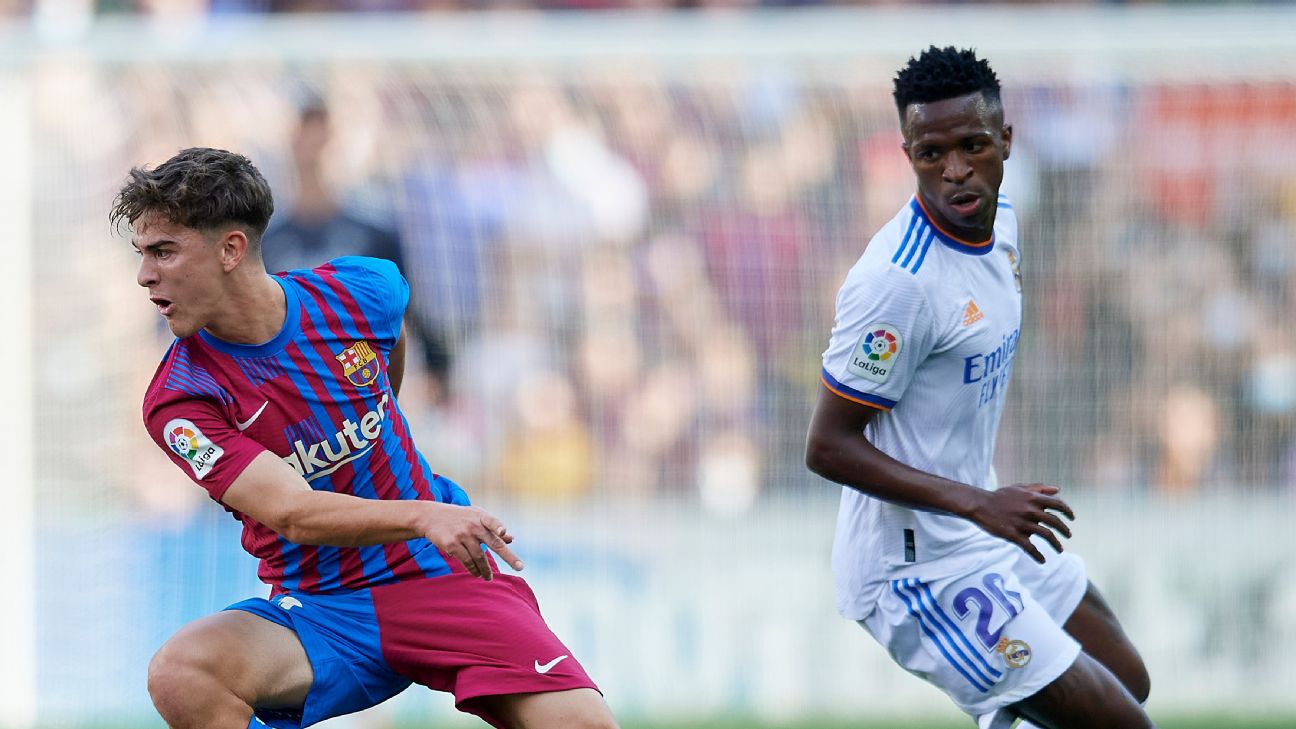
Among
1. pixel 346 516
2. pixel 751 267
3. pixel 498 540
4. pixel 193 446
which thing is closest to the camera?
pixel 498 540

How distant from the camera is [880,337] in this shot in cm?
488

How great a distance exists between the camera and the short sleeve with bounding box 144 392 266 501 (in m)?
4.61

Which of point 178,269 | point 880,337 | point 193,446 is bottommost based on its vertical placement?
point 193,446

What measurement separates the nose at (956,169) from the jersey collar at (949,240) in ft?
0.48

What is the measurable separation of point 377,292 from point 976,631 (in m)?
2.00

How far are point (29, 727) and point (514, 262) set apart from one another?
3297mm

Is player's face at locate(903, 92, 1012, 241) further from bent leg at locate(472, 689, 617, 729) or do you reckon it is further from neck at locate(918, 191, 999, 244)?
bent leg at locate(472, 689, 617, 729)

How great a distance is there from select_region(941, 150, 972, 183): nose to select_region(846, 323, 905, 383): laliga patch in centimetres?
47

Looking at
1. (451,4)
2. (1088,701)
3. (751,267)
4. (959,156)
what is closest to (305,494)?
(959,156)

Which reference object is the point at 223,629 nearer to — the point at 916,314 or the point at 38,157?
the point at 916,314

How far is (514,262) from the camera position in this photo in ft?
29.1

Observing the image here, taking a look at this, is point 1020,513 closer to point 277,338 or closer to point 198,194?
point 277,338

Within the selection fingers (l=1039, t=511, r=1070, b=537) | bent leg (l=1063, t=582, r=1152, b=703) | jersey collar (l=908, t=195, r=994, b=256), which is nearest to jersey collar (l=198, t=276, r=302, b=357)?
jersey collar (l=908, t=195, r=994, b=256)

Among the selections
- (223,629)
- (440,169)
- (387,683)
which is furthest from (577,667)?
(440,169)
